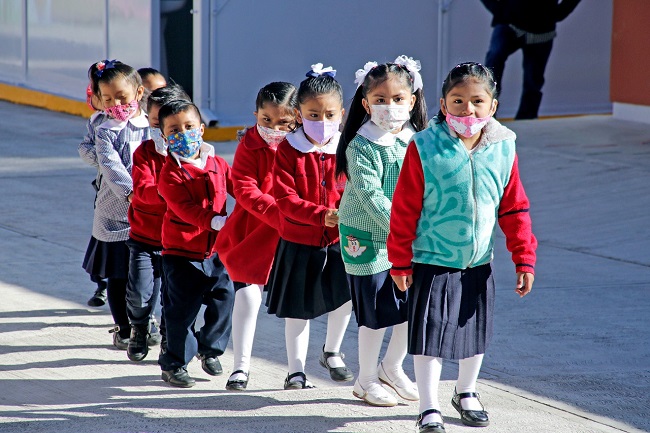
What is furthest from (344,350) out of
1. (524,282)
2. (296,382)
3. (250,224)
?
(524,282)

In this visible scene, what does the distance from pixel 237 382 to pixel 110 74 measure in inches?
70.4

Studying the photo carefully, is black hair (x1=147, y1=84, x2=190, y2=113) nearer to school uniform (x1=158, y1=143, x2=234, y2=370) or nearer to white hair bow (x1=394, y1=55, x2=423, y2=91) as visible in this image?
school uniform (x1=158, y1=143, x2=234, y2=370)

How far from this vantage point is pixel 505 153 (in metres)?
4.28

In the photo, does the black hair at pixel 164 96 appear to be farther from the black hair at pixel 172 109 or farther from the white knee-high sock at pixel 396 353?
the white knee-high sock at pixel 396 353

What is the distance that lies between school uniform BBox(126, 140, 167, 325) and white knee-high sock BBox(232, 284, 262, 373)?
54 centimetres

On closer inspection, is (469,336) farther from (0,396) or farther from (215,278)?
(0,396)

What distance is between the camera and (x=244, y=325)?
16.3ft

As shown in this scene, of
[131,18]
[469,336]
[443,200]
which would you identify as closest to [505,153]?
[443,200]

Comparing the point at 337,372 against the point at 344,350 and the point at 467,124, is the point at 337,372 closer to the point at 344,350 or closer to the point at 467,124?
the point at 344,350

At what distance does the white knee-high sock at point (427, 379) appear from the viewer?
4.27m

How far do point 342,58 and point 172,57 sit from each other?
8.27 ft

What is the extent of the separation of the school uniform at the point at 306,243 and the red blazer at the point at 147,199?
28.7 inches

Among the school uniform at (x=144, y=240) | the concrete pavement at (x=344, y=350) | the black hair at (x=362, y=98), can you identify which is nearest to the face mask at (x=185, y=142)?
the school uniform at (x=144, y=240)

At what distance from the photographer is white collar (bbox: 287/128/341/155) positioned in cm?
475
